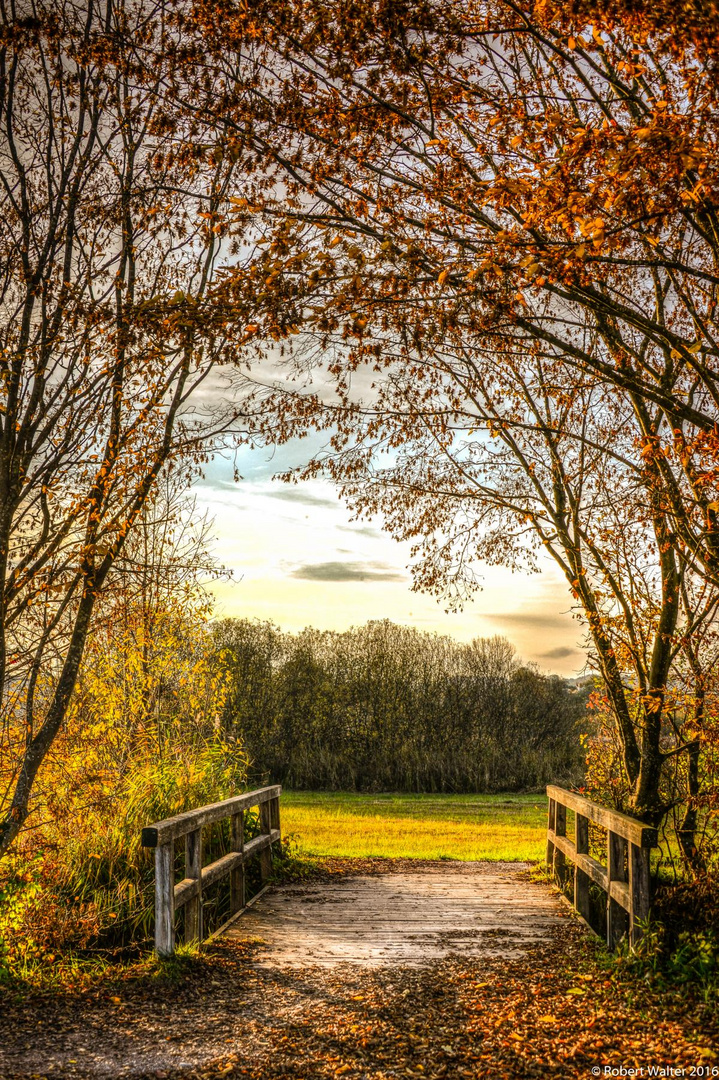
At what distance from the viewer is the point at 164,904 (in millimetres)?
6258

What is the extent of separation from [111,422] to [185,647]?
4.81 meters

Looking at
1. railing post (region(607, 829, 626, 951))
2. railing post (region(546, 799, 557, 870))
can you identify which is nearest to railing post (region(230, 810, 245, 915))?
railing post (region(607, 829, 626, 951))

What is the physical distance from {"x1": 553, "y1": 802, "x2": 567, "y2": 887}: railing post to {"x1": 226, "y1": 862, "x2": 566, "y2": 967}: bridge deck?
30 cm

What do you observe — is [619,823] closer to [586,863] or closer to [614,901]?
[614,901]

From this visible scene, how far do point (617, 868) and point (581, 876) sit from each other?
1549 mm

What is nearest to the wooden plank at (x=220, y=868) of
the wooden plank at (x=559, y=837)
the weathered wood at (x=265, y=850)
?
the weathered wood at (x=265, y=850)

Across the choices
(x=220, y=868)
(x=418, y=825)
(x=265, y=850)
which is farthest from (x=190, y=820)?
(x=418, y=825)

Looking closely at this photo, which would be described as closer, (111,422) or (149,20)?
(149,20)

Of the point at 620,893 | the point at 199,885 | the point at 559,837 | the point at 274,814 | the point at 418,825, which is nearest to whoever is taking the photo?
the point at 620,893

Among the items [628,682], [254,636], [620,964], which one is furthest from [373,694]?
[620,964]

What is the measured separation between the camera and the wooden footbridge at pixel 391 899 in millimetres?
6328

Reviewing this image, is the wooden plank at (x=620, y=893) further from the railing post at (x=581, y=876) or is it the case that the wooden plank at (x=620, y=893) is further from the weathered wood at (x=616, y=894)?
the railing post at (x=581, y=876)

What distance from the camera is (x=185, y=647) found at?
38.0 feet

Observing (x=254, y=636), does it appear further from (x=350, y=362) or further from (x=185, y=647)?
(x=350, y=362)
